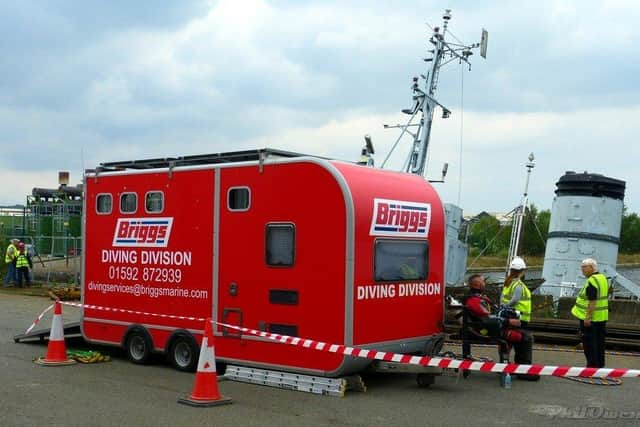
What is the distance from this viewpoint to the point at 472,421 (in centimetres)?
795

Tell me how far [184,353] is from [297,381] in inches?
84.6

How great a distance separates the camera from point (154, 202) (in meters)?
11.5

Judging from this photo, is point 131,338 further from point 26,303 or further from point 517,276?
point 26,303

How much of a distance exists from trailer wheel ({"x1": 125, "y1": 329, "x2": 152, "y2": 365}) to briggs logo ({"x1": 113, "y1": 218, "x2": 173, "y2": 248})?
132cm

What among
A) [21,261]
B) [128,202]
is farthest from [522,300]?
[21,261]

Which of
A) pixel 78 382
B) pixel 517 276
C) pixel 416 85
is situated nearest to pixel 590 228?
pixel 416 85

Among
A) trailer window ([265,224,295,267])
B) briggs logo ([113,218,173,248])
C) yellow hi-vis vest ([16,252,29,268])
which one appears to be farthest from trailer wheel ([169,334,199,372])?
yellow hi-vis vest ([16,252,29,268])

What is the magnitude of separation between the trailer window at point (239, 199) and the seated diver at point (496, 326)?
3.22 meters

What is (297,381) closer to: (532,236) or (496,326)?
(496,326)

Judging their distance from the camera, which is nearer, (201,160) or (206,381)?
(206,381)

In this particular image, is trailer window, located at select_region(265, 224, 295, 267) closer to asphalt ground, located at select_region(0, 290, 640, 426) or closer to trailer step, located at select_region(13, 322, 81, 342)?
asphalt ground, located at select_region(0, 290, 640, 426)

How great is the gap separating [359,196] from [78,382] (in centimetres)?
427

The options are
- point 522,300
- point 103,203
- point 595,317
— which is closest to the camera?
point 595,317

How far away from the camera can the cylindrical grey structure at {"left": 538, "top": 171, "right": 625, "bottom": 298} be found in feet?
57.9
